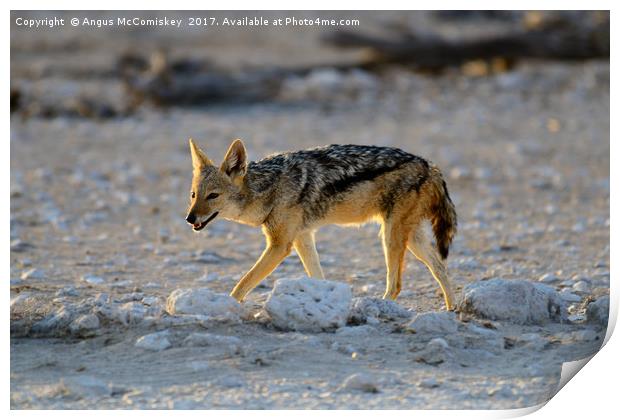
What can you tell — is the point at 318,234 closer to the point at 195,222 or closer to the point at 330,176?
the point at 330,176

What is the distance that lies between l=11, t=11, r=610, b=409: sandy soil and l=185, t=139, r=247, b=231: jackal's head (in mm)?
972

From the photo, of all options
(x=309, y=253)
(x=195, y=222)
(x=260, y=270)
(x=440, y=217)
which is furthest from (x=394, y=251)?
(x=195, y=222)

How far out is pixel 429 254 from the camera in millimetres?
8195

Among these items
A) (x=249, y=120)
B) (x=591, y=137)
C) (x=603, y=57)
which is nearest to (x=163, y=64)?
(x=249, y=120)

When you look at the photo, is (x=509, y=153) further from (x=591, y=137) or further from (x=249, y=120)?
(x=249, y=120)

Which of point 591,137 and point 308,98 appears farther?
point 308,98

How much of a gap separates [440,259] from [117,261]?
3.30 metres

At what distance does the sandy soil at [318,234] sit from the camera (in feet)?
21.0

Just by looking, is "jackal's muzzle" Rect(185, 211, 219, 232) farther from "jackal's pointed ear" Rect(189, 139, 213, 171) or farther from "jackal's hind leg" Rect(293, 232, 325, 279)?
"jackal's hind leg" Rect(293, 232, 325, 279)

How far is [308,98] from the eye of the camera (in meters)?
18.8

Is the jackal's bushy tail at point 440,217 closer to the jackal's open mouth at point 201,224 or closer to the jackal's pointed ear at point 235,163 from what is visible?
the jackal's pointed ear at point 235,163

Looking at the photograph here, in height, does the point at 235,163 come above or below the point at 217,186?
above

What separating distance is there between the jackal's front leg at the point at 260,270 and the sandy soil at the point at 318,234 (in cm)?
58

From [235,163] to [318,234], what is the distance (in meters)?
3.28
